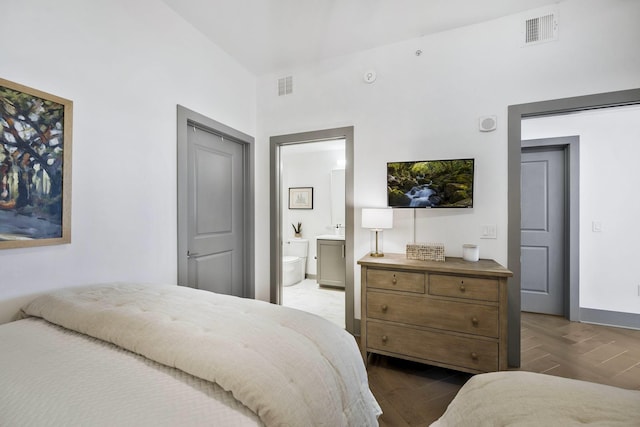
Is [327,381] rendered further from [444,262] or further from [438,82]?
[438,82]

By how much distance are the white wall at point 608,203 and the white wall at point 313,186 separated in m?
3.11

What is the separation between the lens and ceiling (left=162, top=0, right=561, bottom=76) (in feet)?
7.11

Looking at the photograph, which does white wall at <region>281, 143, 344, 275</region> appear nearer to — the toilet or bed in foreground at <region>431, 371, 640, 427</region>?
the toilet

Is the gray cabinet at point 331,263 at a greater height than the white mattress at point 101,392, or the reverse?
the white mattress at point 101,392

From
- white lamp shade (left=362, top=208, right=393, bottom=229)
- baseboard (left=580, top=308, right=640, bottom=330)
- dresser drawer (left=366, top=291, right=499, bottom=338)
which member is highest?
white lamp shade (left=362, top=208, right=393, bottom=229)

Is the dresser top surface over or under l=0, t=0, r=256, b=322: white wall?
under

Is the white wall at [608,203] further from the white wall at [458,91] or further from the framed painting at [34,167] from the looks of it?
the framed painting at [34,167]

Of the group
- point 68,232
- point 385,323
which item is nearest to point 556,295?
point 385,323

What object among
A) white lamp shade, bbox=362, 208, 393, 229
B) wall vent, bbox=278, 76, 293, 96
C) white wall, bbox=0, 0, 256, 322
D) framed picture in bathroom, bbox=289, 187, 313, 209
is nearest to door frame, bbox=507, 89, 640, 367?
white lamp shade, bbox=362, 208, 393, 229

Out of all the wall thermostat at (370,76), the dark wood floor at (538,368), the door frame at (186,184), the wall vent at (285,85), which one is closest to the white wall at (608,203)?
the dark wood floor at (538,368)

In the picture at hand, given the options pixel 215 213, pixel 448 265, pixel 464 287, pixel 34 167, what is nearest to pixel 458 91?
pixel 448 265

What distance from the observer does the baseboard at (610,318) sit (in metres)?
2.96

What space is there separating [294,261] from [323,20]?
11.6ft

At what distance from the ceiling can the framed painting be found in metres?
1.35
